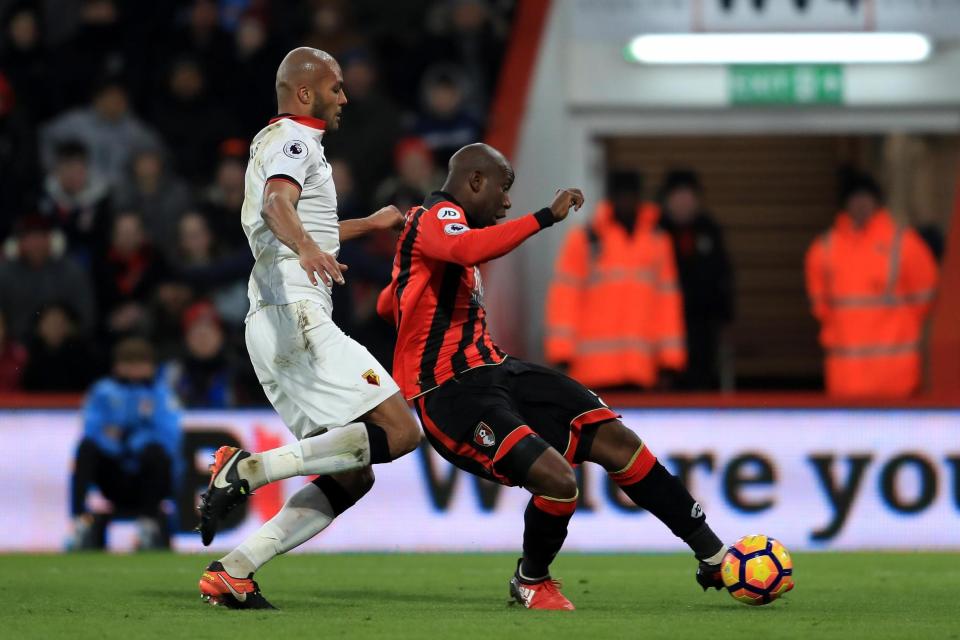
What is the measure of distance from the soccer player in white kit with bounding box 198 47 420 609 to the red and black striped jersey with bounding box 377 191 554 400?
287 millimetres

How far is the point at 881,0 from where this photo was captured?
42.4ft

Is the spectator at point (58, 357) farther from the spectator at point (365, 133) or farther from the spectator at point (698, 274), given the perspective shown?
the spectator at point (698, 274)

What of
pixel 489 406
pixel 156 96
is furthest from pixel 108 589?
pixel 156 96

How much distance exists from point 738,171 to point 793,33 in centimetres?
328

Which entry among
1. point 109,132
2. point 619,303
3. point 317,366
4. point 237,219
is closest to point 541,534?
point 317,366

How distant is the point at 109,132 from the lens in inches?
512

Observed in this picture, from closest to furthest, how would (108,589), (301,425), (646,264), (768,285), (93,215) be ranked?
(301,425) → (108,589) → (646,264) → (93,215) → (768,285)

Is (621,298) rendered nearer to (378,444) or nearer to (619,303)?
(619,303)

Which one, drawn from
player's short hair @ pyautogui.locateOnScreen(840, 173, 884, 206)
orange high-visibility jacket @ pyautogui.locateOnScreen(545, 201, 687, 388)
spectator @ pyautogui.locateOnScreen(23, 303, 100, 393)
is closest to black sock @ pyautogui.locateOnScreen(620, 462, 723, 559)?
orange high-visibility jacket @ pyautogui.locateOnScreen(545, 201, 687, 388)

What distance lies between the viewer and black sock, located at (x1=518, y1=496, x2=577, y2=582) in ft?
21.4

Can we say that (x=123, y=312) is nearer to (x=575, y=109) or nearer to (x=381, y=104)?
(x=381, y=104)

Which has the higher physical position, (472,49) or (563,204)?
(472,49)

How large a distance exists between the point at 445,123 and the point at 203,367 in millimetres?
2663

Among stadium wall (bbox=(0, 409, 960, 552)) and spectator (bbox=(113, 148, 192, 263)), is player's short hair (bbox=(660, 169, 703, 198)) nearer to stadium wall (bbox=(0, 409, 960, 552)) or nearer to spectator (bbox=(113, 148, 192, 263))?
stadium wall (bbox=(0, 409, 960, 552))
